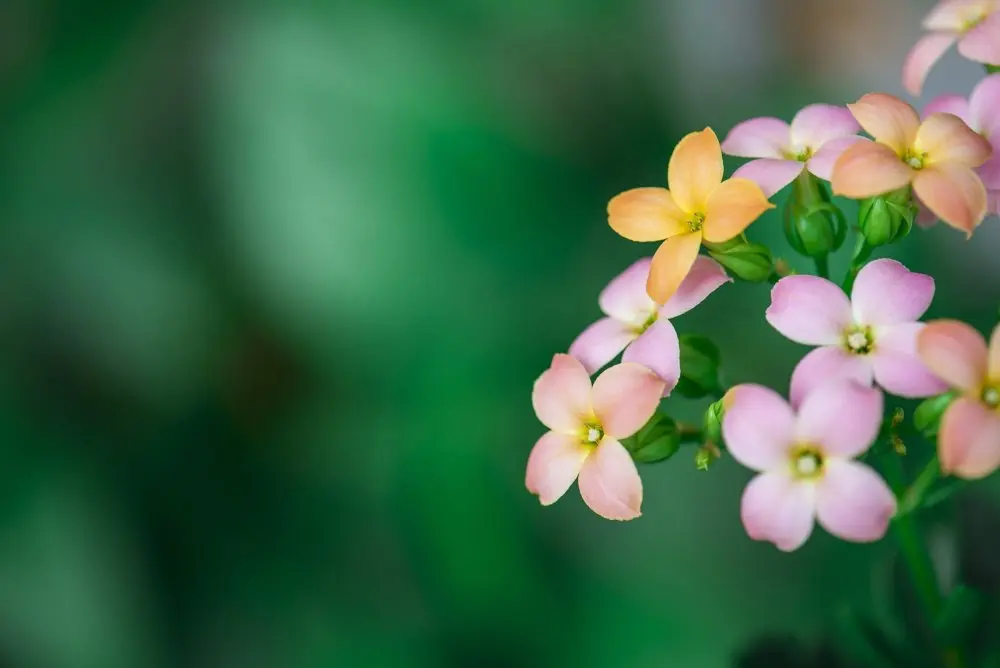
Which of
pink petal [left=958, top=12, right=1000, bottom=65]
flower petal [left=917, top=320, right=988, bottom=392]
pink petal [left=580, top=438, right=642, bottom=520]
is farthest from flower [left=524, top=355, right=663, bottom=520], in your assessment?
pink petal [left=958, top=12, right=1000, bottom=65]

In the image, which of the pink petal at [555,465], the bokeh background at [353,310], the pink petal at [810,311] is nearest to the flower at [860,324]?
the pink petal at [810,311]

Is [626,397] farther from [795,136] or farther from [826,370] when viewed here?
[795,136]

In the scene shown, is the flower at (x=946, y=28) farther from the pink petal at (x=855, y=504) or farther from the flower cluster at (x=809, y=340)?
the pink petal at (x=855, y=504)

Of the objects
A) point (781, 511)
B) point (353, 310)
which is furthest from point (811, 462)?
point (353, 310)

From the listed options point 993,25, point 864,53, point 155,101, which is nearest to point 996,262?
point 864,53

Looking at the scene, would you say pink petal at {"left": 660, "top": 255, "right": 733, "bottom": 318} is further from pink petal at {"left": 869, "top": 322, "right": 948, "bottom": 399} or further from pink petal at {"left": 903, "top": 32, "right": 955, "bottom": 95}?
pink petal at {"left": 903, "top": 32, "right": 955, "bottom": 95}
